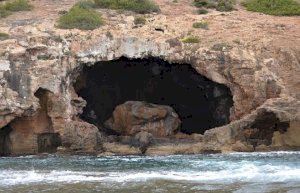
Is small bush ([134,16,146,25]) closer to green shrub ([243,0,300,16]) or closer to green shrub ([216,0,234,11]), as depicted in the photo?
green shrub ([216,0,234,11])

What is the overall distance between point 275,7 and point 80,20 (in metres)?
12.9

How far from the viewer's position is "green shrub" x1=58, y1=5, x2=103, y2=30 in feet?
107

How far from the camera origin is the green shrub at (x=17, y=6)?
3594 centimetres

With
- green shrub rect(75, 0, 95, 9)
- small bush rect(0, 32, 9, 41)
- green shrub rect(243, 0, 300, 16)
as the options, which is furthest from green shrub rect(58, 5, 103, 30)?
green shrub rect(243, 0, 300, 16)

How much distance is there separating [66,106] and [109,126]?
20.8 feet

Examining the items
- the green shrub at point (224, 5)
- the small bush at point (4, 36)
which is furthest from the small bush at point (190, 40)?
the small bush at point (4, 36)

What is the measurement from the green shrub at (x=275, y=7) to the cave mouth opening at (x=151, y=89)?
19.7 ft

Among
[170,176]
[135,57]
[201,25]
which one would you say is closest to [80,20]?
[135,57]

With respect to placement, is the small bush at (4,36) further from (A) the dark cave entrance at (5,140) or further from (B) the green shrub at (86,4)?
(B) the green shrub at (86,4)

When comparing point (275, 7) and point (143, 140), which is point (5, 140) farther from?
point (275, 7)

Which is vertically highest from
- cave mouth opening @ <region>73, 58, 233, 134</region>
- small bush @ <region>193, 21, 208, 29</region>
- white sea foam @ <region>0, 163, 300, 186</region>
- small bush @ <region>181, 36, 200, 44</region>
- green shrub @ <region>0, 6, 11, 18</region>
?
green shrub @ <region>0, 6, 11, 18</region>

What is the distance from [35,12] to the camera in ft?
116

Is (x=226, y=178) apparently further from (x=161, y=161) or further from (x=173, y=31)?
(x=173, y=31)

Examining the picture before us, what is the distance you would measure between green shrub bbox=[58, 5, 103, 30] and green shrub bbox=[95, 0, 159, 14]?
3.31m
